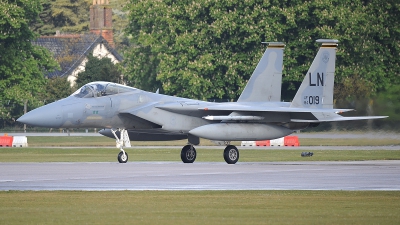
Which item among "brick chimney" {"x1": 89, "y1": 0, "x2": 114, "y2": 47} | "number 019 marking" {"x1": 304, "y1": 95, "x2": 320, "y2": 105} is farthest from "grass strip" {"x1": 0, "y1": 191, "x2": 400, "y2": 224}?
"brick chimney" {"x1": 89, "y1": 0, "x2": 114, "y2": 47}

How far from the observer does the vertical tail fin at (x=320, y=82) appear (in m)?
31.2

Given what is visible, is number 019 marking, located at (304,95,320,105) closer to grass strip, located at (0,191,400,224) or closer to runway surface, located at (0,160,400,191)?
runway surface, located at (0,160,400,191)

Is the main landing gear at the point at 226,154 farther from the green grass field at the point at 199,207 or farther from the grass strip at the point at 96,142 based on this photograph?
the grass strip at the point at 96,142

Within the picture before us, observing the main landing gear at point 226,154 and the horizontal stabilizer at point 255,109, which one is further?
the main landing gear at point 226,154

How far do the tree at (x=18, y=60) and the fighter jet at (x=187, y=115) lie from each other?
30.2 m

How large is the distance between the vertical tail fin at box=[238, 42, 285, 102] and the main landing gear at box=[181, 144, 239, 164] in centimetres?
312

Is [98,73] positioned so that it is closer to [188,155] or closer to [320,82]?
[320,82]

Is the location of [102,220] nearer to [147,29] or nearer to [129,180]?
[129,180]

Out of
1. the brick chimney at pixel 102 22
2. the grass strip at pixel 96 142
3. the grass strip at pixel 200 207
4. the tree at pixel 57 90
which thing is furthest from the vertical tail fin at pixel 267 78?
the brick chimney at pixel 102 22

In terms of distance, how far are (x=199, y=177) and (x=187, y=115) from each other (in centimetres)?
757

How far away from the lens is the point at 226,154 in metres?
29.2

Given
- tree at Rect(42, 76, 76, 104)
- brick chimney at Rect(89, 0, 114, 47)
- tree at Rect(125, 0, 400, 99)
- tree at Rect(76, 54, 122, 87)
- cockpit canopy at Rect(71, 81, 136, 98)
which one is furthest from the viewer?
brick chimney at Rect(89, 0, 114, 47)

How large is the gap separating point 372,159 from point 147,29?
3612 centimetres

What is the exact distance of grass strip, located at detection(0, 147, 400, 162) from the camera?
1267 inches
